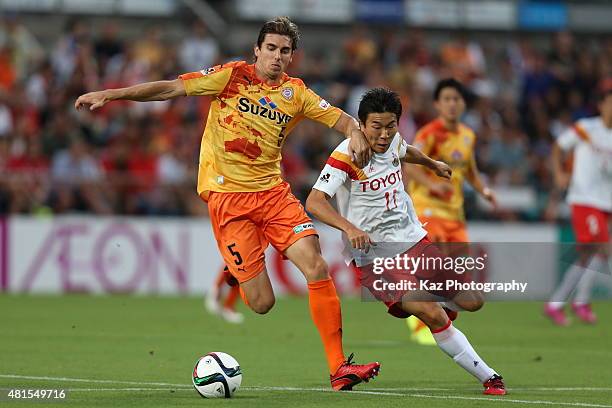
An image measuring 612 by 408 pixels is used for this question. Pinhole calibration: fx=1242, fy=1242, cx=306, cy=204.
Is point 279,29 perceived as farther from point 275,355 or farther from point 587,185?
point 587,185

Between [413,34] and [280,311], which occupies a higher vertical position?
[413,34]

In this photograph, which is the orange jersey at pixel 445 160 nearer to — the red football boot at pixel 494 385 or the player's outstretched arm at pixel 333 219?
the player's outstretched arm at pixel 333 219

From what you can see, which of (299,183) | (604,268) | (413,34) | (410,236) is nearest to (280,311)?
(299,183)

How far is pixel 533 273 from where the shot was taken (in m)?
13.2

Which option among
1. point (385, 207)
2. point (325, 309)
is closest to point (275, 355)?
point (325, 309)

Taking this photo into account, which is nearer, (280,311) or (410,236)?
(410,236)

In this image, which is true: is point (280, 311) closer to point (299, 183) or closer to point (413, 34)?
point (299, 183)

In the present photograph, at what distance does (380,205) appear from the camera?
901 cm

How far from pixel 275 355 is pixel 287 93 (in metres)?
3.17

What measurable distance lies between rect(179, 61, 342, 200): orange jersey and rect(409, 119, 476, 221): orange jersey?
12.0 feet

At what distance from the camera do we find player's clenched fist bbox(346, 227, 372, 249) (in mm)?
8219

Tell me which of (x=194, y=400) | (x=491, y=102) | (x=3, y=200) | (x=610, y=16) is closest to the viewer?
(x=194, y=400)

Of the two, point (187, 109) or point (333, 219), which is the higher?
point (187, 109)

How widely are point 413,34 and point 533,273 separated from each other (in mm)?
12995
